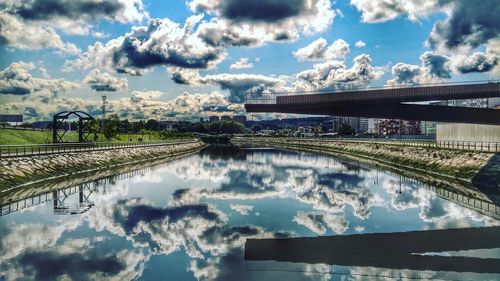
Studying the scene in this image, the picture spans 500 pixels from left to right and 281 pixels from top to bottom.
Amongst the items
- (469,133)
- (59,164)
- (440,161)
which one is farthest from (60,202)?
(469,133)

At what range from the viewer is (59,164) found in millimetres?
51719

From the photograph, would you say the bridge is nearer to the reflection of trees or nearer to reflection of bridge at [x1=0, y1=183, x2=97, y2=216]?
reflection of bridge at [x1=0, y1=183, x2=97, y2=216]

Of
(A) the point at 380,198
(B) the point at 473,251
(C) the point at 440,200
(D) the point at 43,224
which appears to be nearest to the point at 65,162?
(D) the point at 43,224

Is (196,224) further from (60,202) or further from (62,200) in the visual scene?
(62,200)

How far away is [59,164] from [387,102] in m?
38.9

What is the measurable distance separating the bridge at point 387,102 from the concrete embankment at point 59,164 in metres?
23.1

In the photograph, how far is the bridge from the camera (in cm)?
4603

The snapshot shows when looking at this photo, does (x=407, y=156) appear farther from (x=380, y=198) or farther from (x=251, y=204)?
(x=251, y=204)

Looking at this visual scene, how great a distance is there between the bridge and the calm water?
837cm

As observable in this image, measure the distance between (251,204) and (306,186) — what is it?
14084 mm

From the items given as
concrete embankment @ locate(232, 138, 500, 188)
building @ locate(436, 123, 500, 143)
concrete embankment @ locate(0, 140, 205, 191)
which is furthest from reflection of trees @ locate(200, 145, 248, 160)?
building @ locate(436, 123, 500, 143)

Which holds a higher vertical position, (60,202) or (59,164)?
(59,164)

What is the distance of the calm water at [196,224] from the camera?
1806 centimetres

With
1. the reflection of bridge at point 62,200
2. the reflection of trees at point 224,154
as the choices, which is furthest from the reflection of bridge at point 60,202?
the reflection of trees at point 224,154
